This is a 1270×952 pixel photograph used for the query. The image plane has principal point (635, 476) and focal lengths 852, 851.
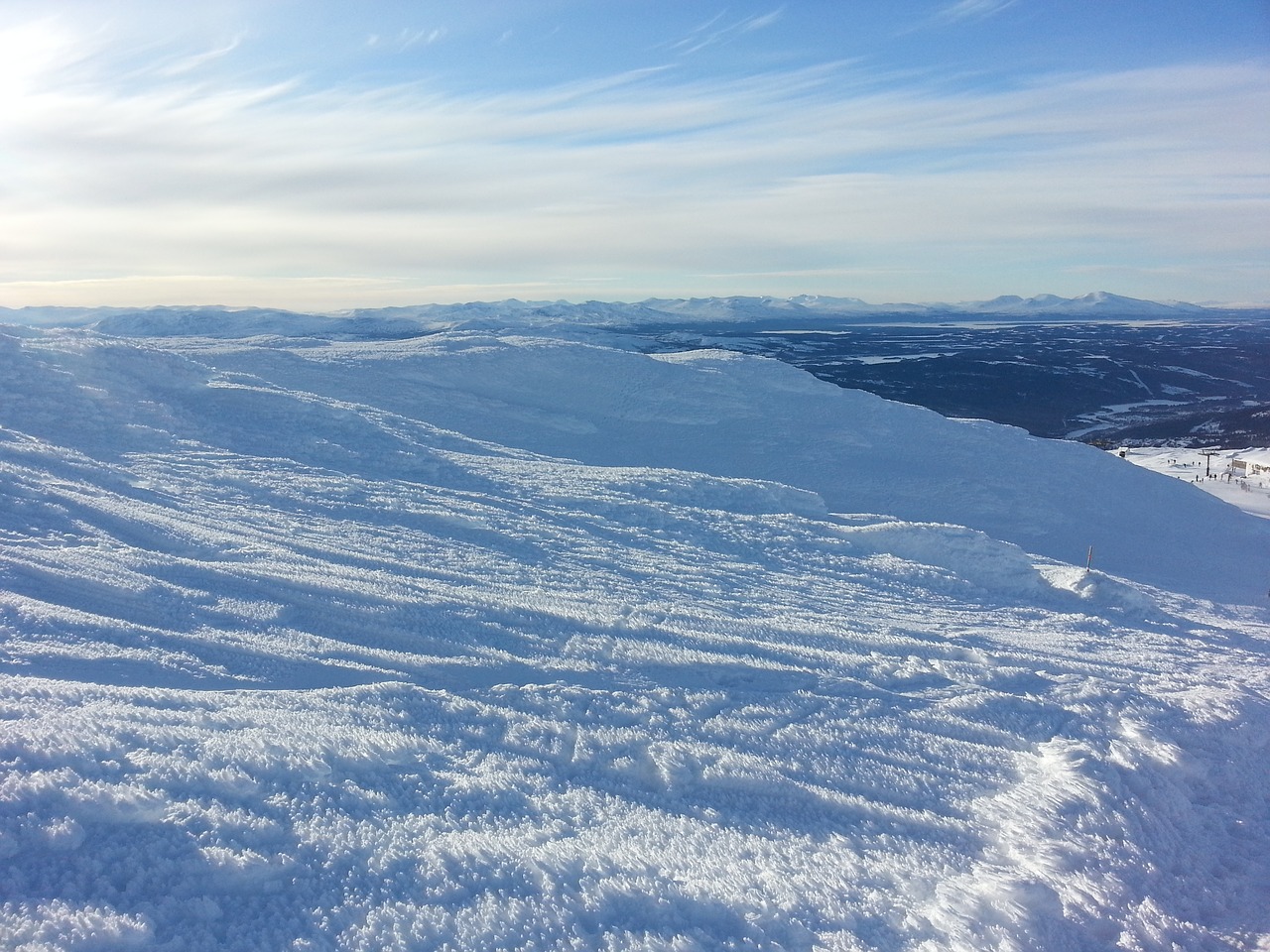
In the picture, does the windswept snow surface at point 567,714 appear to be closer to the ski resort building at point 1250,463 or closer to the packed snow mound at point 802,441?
the packed snow mound at point 802,441

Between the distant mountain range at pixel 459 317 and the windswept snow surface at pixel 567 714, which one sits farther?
the distant mountain range at pixel 459 317

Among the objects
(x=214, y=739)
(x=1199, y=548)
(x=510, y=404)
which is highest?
(x=510, y=404)

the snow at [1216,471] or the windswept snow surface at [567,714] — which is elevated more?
the windswept snow surface at [567,714]

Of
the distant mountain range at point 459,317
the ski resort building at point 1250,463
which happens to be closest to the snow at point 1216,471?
the ski resort building at point 1250,463

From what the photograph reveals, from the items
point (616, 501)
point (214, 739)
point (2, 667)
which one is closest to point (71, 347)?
point (616, 501)

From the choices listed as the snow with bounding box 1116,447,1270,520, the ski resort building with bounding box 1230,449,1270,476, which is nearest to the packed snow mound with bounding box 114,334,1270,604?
the snow with bounding box 1116,447,1270,520

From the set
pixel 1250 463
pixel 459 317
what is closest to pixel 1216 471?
pixel 1250 463

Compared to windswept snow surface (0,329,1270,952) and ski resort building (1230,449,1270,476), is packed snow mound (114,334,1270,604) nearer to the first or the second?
windswept snow surface (0,329,1270,952)

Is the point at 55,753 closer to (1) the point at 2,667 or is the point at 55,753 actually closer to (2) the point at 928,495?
(1) the point at 2,667

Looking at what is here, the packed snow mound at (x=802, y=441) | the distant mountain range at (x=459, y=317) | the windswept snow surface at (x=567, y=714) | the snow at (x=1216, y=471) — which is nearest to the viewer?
the windswept snow surface at (x=567, y=714)
